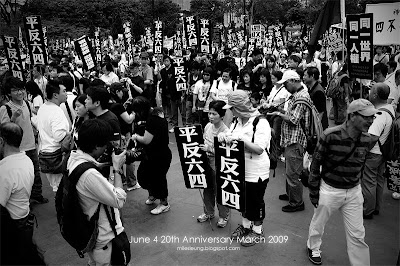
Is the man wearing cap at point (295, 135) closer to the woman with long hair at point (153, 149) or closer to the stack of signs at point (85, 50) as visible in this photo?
the woman with long hair at point (153, 149)

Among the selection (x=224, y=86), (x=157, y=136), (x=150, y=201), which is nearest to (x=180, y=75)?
(x=224, y=86)

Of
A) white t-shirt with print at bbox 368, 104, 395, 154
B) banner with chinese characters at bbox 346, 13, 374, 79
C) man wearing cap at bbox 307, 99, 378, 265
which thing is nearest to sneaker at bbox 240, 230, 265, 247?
man wearing cap at bbox 307, 99, 378, 265

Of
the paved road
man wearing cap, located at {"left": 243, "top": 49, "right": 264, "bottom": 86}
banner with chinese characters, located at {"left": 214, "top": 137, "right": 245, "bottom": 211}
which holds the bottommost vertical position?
the paved road

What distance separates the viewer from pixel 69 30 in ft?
125

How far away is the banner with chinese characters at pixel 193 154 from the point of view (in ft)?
14.9

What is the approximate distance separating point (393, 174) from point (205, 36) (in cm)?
703

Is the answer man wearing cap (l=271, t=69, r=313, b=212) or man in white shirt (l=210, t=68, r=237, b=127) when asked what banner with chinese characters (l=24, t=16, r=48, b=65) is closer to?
man in white shirt (l=210, t=68, r=237, b=127)

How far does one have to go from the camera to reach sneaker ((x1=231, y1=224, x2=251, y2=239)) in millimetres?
4465

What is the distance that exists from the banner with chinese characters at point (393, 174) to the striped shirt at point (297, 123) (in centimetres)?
118

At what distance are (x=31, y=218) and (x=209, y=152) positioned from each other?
224 cm

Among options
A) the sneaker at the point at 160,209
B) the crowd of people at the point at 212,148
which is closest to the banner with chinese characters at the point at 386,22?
the crowd of people at the point at 212,148

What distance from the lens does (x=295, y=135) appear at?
4883 millimetres

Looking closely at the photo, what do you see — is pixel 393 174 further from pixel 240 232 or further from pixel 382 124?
pixel 240 232

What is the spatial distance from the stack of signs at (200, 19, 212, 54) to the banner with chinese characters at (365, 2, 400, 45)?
4611 mm
